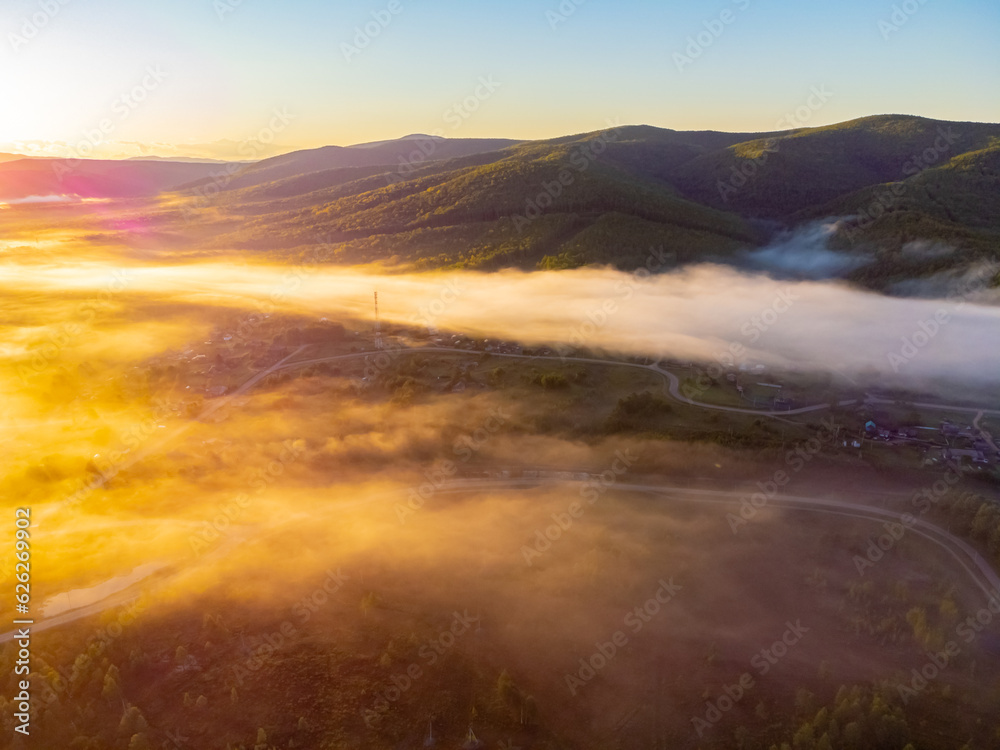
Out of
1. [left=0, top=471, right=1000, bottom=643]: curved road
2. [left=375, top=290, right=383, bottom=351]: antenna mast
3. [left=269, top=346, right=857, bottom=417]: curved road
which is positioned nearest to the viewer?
[left=0, top=471, right=1000, bottom=643]: curved road

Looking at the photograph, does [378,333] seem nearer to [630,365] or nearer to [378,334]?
[378,334]

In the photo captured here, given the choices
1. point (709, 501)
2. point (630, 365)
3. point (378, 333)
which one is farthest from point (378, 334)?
point (709, 501)

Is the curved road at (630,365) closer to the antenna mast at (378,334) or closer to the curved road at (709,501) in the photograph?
the antenna mast at (378,334)

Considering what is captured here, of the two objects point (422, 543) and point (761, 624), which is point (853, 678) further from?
point (422, 543)

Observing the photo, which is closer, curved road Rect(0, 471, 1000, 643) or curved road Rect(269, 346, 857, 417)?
curved road Rect(0, 471, 1000, 643)

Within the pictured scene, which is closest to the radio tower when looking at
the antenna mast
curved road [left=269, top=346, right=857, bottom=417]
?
the antenna mast

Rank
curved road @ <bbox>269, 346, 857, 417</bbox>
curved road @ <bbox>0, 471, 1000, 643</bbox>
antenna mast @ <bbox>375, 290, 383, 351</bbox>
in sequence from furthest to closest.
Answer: antenna mast @ <bbox>375, 290, 383, 351</bbox>
curved road @ <bbox>269, 346, 857, 417</bbox>
curved road @ <bbox>0, 471, 1000, 643</bbox>

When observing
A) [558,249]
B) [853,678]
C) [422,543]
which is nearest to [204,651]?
[422,543]

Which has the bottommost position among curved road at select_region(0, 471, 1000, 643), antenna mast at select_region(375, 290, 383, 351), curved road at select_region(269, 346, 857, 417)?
curved road at select_region(0, 471, 1000, 643)

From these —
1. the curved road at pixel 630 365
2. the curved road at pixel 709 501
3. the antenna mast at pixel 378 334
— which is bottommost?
the curved road at pixel 709 501

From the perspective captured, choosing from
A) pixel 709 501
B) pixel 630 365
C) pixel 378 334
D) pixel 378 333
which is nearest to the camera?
pixel 709 501

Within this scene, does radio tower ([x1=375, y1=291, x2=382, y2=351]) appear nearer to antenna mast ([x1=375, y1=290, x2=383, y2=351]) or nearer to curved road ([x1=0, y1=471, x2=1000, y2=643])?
antenna mast ([x1=375, y1=290, x2=383, y2=351])

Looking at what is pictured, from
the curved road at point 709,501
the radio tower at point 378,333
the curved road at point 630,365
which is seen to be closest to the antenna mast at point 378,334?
the radio tower at point 378,333
